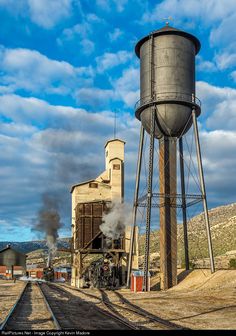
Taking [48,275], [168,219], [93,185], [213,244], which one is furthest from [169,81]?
[213,244]

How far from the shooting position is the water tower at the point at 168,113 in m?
32.3

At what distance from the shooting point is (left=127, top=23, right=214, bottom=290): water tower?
106ft

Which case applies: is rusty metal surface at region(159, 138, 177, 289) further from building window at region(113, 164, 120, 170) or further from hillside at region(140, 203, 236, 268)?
hillside at region(140, 203, 236, 268)

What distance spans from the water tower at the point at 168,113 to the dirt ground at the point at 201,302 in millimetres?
2474

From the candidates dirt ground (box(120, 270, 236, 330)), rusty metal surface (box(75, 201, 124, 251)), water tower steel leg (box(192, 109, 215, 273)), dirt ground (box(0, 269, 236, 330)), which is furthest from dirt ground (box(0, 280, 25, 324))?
water tower steel leg (box(192, 109, 215, 273))

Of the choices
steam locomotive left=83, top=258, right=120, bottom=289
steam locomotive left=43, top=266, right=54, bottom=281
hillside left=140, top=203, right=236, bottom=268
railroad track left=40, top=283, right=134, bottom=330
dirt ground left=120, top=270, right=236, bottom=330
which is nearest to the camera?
railroad track left=40, top=283, right=134, bottom=330

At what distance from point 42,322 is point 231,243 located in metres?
65.5

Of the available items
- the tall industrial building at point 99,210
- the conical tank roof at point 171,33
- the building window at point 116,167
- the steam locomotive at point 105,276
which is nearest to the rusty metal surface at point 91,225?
Result: the tall industrial building at point 99,210

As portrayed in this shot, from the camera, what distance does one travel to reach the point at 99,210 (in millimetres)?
43500

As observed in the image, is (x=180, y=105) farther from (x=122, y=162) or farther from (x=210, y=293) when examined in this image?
(x=122, y=162)

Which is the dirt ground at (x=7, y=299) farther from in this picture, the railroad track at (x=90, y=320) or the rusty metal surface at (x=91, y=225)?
the rusty metal surface at (x=91, y=225)

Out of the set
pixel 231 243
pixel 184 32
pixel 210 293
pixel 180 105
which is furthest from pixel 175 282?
pixel 231 243

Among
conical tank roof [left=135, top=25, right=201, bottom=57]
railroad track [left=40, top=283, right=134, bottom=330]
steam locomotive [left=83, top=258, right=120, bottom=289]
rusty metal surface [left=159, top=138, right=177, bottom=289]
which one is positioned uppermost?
conical tank roof [left=135, top=25, right=201, bottom=57]

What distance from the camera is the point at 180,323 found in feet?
47.6
